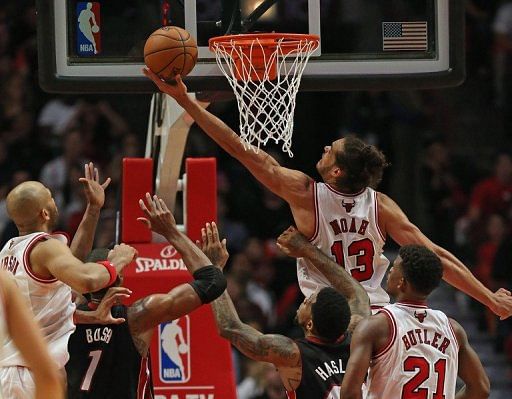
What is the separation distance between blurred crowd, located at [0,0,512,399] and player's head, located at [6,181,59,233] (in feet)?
15.3

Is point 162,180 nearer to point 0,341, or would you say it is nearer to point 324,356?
point 324,356

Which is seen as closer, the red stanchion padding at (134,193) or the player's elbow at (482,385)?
the player's elbow at (482,385)

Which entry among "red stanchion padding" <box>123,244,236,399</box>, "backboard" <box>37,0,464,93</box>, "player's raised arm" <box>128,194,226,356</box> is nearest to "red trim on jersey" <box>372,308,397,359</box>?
"player's raised arm" <box>128,194,226,356</box>

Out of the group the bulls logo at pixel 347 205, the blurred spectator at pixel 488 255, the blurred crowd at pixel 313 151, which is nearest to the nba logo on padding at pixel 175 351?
the bulls logo at pixel 347 205

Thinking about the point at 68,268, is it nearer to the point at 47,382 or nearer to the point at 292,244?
the point at 292,244

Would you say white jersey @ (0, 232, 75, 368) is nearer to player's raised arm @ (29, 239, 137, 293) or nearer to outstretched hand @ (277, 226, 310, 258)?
player's raised arm @ (29, 239, 137, 293)

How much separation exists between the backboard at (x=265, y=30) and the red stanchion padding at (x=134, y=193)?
0.90 metres

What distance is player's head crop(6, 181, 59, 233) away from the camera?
529 cm

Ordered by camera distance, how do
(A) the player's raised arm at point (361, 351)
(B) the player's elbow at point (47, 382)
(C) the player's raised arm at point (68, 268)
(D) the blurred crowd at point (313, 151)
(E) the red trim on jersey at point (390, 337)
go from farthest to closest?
(D) the blurred crowd at point (313, 151) < (C) the player's raised arm at point (68, 268) < (E) the red trim on jersey at point (390, 337) < (A) the player's raised arm at point (361, 351) < (B) the player's elbow at point (47, 382)

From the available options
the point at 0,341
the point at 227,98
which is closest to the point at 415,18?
the point at 227,98

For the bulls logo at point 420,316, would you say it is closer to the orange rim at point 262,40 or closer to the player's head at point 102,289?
the player's head at point 102,289

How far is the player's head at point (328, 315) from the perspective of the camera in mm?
5070

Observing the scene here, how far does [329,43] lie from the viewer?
6461 mm

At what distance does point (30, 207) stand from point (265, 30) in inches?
68.6
